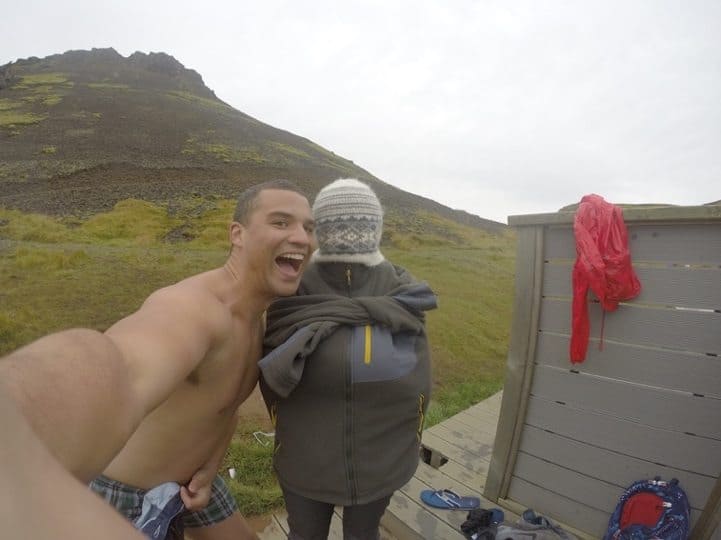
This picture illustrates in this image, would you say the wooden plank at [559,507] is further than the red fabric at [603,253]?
Yes

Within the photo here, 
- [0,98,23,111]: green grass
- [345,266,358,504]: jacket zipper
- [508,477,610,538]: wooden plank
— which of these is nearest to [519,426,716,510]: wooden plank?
[508,477,610,538]: wooden plank

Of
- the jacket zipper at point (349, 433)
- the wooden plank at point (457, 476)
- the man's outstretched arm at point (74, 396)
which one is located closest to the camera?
the man's outstretched arm at point (74, 396)

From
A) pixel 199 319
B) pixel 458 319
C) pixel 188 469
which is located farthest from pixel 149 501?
pixel 458 319

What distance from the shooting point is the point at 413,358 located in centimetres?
148

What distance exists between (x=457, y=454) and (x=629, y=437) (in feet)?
5.04

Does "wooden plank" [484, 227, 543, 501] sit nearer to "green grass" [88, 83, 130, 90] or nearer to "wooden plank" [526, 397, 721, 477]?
"wooden plank" [526, 397, 721, 477]

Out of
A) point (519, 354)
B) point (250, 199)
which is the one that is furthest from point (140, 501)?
point (519, 354)

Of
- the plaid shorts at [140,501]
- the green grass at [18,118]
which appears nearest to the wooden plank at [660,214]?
the plaid shorts at [140,501]

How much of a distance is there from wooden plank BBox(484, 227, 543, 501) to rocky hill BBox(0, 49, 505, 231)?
23.0 m

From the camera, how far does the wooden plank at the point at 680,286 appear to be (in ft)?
6.62

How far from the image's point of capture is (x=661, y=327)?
7.07ft

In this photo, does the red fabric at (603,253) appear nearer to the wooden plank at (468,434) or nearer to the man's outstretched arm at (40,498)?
the wooden plank at (468,434)

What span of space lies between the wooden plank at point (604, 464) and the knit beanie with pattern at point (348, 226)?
78.5 inches

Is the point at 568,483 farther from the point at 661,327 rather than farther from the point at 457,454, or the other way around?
Result: the point at 661,327
